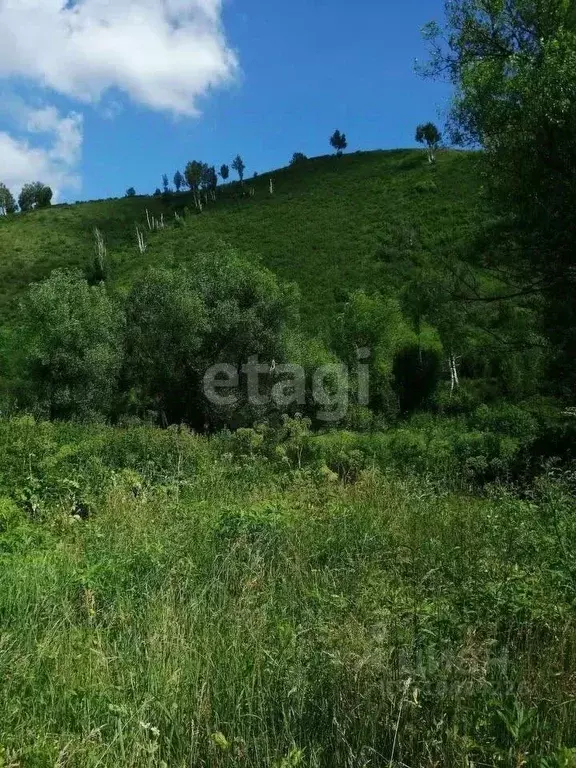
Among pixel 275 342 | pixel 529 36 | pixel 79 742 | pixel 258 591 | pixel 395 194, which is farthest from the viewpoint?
pixel 395 194

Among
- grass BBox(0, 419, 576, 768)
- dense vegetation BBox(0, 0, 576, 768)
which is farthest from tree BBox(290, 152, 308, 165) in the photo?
grass BBox(0, 419, 576, 768)

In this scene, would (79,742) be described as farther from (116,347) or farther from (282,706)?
(116,347)

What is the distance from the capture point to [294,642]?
334 cm

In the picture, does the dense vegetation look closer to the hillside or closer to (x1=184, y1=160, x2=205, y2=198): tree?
the hillside

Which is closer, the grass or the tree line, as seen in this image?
the grass

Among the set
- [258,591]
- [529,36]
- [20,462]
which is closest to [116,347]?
[20,462]

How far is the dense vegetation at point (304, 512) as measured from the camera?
278 centimetres

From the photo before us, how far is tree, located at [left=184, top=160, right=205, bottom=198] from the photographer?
289 ft

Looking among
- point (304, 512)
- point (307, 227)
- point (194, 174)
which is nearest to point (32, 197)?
point (194, 174)

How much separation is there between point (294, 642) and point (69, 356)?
24.1 m

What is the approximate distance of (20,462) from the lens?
10.4m

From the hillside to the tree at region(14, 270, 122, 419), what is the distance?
A: 18.1 m

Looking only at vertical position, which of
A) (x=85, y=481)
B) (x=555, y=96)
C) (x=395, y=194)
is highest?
(x=395, y=194)

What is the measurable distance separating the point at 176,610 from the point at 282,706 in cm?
140
